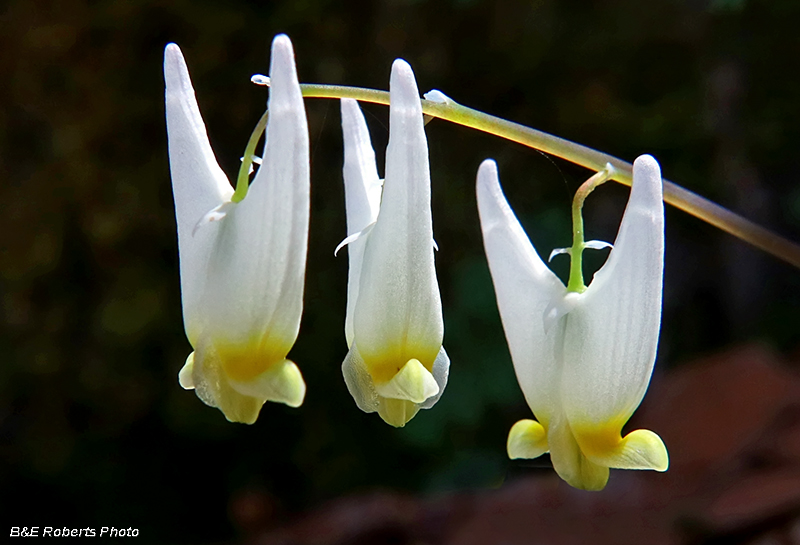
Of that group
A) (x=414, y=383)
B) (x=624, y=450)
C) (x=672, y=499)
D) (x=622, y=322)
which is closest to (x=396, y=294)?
(x=414, y=383)

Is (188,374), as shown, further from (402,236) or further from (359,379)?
(402,236)

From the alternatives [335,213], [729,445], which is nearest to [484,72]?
[335,213]

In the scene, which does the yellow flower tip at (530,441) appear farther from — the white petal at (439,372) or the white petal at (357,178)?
the white petal at (357,178)

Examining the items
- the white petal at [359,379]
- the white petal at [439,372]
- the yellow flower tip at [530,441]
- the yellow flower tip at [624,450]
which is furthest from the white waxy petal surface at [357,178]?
the yellow flower tip at [624,450]

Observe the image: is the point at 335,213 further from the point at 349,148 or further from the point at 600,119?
the point at 349,148

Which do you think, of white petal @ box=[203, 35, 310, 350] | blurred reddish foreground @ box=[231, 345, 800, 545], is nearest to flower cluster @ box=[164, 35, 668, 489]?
white petal @ box=[203, 35, 310, 350]

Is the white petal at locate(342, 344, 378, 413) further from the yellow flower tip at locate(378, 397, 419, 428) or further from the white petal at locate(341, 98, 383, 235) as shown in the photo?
the white petal at locate(341, 98, 383, 235)
